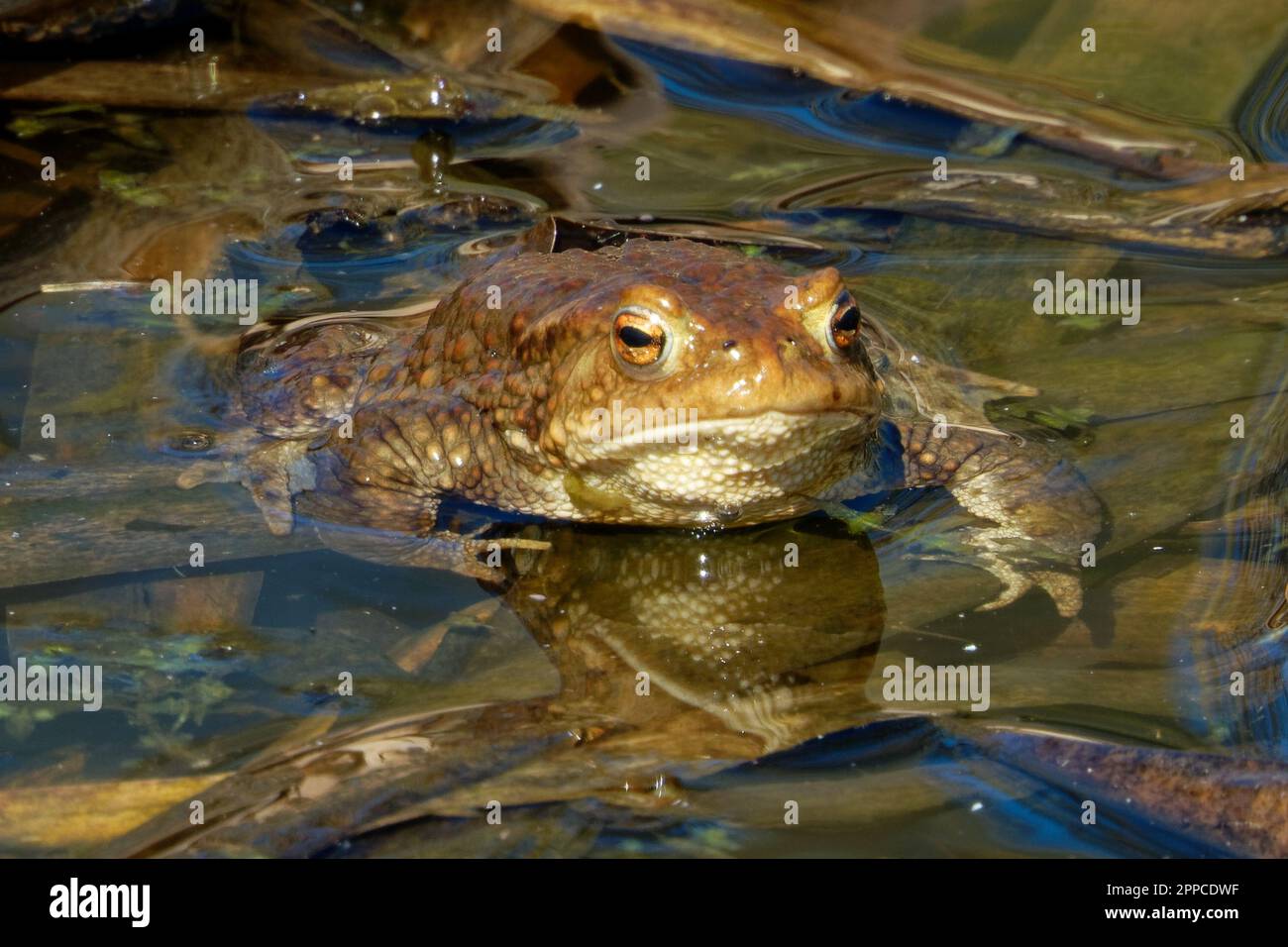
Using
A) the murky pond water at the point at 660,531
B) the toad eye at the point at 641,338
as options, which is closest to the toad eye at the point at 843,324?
the toad eye at the point at 641,338

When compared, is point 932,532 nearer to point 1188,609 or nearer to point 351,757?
point 1188,609

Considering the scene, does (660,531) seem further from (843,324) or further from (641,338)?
(843,324)

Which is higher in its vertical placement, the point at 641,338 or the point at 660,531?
the point at 641,338

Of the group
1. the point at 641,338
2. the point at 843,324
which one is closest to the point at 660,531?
the point at 641,338

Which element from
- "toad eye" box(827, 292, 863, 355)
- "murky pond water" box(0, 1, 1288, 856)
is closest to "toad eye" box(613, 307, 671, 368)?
"toad eye" box(827, 292, 863, 355)

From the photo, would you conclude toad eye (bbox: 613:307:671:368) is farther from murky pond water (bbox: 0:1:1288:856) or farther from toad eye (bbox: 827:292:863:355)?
murky pond water (bbox: 0:1:1288:856)

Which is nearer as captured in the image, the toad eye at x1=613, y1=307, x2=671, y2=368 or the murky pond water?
the murky pond water

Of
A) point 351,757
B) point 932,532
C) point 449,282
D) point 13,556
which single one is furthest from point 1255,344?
point 13,556
